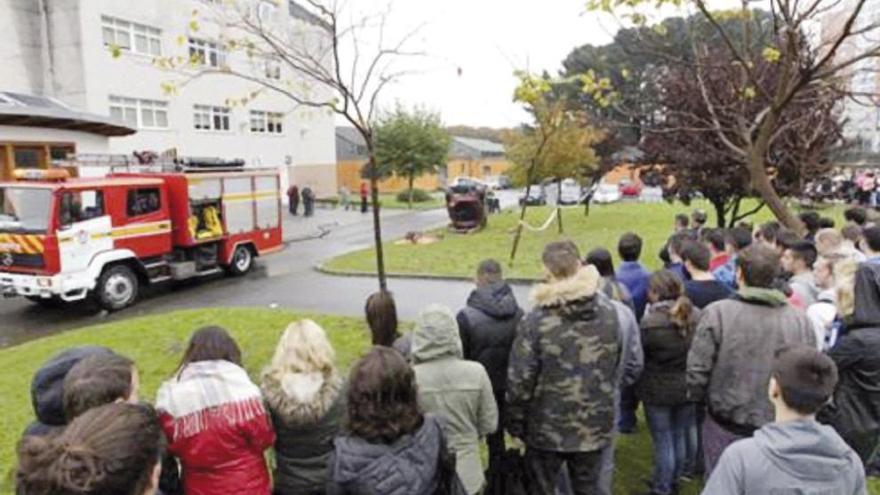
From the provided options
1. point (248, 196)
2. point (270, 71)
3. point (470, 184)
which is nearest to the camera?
point (270, 71)

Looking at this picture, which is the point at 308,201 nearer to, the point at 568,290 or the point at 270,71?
the point at 270,71

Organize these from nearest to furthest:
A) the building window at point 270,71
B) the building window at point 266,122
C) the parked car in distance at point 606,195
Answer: the building window at point 270,71, the building window at point 266,122, the parked car in distance at point 606,195

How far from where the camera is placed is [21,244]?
11.7 meters

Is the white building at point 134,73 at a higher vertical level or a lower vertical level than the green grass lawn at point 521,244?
higher

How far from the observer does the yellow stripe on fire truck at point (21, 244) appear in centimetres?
1156

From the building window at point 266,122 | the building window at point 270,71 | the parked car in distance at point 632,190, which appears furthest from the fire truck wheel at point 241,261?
the parked car in distance at point 632,190

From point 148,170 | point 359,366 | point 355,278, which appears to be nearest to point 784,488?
point 359,366

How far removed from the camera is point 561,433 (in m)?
3.73

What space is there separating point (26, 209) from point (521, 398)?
455 inches

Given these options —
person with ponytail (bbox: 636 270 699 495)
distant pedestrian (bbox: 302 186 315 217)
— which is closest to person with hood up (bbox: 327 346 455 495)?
person with ponytail (bbox: 636 270 699 495)

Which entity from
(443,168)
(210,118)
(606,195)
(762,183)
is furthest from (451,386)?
(443,168)

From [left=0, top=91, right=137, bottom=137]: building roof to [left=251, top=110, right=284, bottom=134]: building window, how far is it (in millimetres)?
13897

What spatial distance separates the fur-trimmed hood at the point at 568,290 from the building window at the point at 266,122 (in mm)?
34068

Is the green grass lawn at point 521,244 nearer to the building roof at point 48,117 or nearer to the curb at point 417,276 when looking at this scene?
the curb at point 417,276
